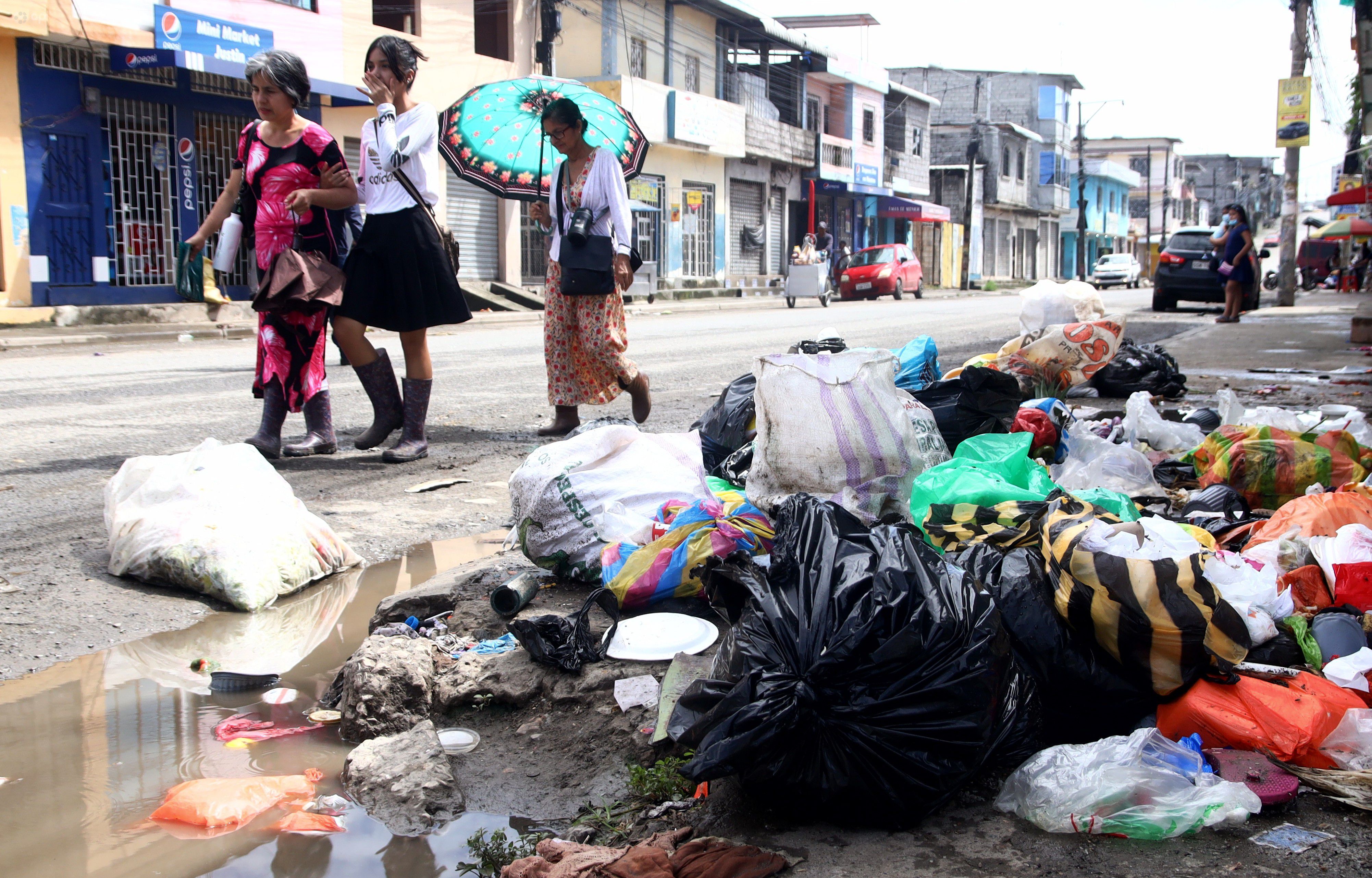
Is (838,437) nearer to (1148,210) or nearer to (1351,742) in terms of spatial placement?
(1351,742)

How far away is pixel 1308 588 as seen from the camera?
2670 mm

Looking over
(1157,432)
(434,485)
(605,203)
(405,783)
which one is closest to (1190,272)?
(1157,432)

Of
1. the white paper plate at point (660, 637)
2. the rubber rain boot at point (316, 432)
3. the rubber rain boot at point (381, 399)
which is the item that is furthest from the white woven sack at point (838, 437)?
the rubber rain boot at point (316, 432)

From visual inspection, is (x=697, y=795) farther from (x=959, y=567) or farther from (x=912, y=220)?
(x=912, y=220)

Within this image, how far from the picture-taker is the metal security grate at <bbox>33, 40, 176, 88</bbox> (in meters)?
13.9

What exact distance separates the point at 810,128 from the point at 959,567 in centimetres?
3496

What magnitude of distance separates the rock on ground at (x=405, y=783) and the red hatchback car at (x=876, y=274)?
26.0 m

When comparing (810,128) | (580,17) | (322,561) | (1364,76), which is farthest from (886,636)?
(810,128)

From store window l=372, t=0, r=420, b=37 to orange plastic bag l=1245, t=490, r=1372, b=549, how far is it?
1931 centimetres

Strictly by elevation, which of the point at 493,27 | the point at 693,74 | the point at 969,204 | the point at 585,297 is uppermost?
the point at 693,74

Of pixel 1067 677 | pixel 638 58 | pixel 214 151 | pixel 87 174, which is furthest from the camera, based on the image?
pixel 638 58

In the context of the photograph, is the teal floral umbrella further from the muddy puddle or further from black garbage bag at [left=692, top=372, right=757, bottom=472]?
the muddy puddle

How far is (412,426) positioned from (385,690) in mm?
2555

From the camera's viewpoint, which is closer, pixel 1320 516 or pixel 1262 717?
pixel 1262 717
